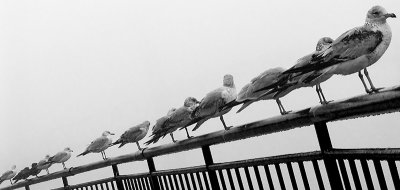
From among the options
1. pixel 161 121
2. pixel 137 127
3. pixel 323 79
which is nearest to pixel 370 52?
pixel 323 79

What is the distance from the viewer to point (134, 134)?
9438 millimetres

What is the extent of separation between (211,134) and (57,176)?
477cm

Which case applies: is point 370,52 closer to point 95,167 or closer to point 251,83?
point 251,83

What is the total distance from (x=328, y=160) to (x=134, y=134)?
735 centimetres

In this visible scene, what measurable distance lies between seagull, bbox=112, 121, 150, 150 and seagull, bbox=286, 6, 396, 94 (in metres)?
6.50

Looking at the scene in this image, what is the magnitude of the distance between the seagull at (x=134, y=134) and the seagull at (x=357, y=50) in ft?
21.3

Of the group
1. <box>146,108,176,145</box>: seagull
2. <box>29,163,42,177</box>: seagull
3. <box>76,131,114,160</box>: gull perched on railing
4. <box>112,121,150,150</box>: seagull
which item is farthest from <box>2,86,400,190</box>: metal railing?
<box>29,163,42,177</box>: seagull

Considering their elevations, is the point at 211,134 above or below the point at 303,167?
above

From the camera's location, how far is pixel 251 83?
4188 mm

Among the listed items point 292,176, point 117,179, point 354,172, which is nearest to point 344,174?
point 354,172

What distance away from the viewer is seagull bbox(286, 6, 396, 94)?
3.11m

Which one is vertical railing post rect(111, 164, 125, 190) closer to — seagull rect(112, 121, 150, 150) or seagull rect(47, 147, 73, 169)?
seagull rect(112, 121, 150, 150)

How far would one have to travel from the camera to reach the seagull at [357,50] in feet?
10.2

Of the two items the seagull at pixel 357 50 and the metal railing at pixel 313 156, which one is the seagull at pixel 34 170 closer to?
the metal railing at pixel 313 156
